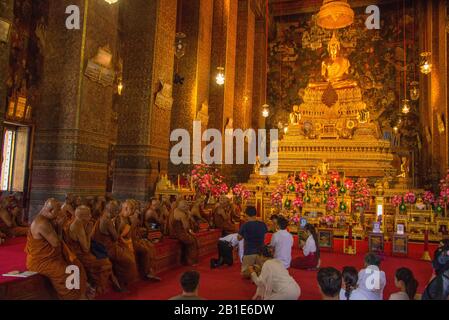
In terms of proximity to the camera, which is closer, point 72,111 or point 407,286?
point 407,286

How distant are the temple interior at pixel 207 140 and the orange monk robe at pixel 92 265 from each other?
2cm

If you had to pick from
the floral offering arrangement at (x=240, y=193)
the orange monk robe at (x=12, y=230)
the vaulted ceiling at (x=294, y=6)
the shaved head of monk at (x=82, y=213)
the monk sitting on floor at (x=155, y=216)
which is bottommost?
the orange monk robe at (x=12, y=230)

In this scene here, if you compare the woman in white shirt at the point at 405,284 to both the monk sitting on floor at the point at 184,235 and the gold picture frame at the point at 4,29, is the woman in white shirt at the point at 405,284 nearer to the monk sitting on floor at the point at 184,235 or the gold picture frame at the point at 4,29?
the monk sitting on floor at the point at 184,235

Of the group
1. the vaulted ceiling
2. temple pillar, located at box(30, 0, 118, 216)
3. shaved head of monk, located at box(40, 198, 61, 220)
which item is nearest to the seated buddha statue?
the vaulted ceiling

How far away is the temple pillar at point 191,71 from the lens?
11.9m

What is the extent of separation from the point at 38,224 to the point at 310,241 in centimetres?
436

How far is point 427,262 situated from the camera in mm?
7941

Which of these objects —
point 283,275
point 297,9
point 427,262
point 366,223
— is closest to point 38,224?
point 283,275

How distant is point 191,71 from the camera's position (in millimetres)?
12148

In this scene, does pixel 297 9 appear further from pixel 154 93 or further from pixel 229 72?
pixel 154 93

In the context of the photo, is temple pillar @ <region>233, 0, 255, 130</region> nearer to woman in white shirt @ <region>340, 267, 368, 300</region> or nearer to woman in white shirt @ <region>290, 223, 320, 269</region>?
woman in white shirt @ <region>290, 223, 320, 269</region>

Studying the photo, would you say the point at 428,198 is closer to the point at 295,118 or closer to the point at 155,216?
the point at 155,216

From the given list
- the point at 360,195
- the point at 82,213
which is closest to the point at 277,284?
the point at 82,213

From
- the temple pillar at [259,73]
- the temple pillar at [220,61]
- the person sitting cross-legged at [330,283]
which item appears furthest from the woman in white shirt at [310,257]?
the temple pillar at [259,73]
